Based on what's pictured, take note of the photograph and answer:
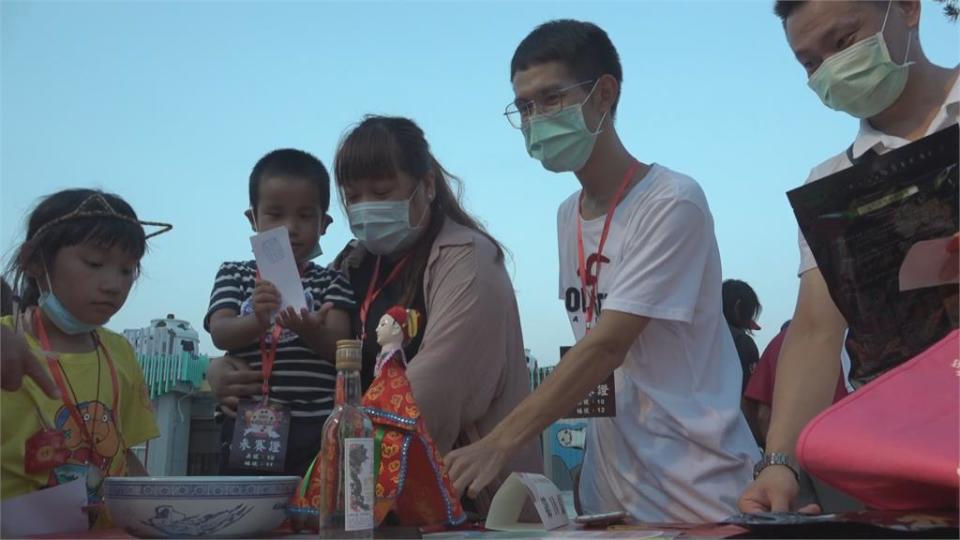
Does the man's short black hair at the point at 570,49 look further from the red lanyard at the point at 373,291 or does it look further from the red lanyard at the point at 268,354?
the red lanyard at the point at 268,354

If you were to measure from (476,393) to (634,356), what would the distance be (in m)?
0.37

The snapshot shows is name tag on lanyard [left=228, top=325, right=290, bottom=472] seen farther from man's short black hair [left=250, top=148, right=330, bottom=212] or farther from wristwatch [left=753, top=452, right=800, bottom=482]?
wristwatch [left=753, top=452, right=800, bottom=482]

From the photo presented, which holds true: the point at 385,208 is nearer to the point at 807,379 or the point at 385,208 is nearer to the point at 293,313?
the point at 293,313

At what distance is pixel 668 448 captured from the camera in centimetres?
185

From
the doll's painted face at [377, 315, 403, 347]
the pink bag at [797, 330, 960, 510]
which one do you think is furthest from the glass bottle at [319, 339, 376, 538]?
the pink bag at [797, 330, 960, 510]

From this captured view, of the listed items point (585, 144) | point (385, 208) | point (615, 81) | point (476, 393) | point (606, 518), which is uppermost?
point (615, 81)

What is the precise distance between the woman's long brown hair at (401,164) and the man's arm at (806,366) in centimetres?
71

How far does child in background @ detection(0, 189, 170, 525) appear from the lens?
1.88 metres

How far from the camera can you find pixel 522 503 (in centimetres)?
158

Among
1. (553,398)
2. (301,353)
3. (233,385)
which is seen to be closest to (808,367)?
(553,398)

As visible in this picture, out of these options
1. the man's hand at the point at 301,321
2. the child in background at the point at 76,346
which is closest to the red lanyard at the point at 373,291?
the man's hand at the point at 301,321

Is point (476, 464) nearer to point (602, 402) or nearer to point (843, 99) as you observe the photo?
point (602, 402)

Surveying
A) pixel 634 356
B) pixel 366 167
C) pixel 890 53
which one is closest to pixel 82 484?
pixel 366 167

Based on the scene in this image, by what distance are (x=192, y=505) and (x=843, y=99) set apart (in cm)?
148
